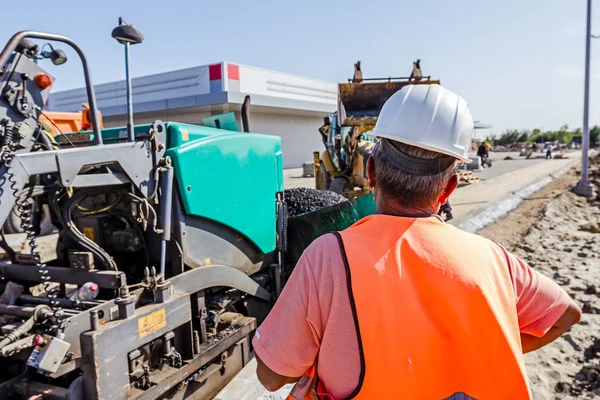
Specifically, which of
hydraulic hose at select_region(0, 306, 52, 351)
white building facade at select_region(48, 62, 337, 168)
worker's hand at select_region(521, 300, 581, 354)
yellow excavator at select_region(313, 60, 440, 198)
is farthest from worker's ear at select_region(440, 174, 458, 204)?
white building facade at select_region(48, 62, 337, 168)

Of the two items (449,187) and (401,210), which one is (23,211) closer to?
(401,210)

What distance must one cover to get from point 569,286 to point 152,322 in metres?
5.02

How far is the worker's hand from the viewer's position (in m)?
1.51

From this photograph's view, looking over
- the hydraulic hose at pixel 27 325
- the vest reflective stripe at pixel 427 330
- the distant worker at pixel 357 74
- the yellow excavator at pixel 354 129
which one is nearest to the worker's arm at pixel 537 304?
the vest reflective stripe at pixel 427 330

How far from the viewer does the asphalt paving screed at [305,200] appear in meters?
5.36

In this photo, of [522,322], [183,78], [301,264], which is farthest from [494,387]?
[183,78]

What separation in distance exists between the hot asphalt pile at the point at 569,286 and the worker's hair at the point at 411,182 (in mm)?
2718

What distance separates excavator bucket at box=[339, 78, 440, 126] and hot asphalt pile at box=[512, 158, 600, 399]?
3.81 meters

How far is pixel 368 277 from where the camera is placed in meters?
1.24

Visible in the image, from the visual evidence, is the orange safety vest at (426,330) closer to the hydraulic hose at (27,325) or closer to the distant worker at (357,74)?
the hydraulic hose at (27,325)

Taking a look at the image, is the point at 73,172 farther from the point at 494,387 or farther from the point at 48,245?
the point at 48,245

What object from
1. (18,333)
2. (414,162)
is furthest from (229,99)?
(414,162)

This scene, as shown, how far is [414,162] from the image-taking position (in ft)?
4.59

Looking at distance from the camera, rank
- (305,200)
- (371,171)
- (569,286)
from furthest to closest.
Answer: (569,286)
(305,200)
(371,171)
